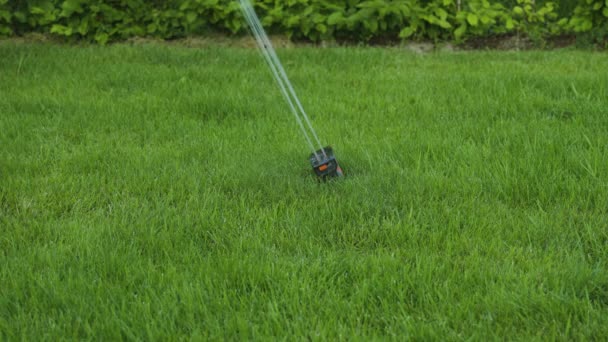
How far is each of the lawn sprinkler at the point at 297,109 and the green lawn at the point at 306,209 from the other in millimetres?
64

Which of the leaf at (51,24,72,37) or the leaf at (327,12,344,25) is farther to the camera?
the leaf at (51,24,72,37)

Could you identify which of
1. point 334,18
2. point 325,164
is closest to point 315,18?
point 334,18

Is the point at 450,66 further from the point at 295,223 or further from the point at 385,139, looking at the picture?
the point at 295,223

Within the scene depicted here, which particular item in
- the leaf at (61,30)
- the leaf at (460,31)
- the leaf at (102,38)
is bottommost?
the leaf at (460,31)

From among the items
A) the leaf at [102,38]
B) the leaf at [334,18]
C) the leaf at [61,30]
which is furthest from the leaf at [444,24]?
the leaf at [61,30]


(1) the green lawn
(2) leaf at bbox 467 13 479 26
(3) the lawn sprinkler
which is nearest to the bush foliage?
(2) leaf at bbox 467 13 479 26

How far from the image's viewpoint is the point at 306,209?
8.45ft

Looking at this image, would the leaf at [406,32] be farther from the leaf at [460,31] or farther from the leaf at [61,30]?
the leaf at [61,30]

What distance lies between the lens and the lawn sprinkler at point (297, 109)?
9.18 feet

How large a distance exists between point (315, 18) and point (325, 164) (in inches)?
146

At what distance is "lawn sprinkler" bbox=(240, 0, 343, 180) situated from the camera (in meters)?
2.80

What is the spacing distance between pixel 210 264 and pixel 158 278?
177 millimetres

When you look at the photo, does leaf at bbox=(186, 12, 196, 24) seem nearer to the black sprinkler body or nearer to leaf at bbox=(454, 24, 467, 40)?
leaf at bbox=(454, 24, 467, 40)

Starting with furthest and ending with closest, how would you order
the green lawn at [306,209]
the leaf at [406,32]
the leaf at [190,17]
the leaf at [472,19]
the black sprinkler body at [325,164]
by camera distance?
the leaf at [190,17], the leaf at [406,32], the leaf at [472,19], the black sprinkler body at [325,164], the green lawn at [306,209]
